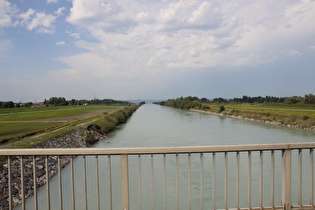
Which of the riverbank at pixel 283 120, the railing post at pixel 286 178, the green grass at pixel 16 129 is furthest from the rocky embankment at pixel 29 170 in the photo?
the riverbank at pixel 283 120

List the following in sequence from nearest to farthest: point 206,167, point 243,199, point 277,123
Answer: point 243,199
point 206,167
point 277,123

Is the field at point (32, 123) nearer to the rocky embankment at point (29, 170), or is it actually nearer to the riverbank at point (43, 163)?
the riverbank at point (43, 163)

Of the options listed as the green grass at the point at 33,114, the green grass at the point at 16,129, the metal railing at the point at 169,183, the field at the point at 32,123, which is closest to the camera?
the metal railing at the point at 169,183

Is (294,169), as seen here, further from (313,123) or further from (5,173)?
(313,123)

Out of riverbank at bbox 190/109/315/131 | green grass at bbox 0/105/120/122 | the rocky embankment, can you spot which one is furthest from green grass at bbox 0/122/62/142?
riverbank at bbox 190/109/315/131

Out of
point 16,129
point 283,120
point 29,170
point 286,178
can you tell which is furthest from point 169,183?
point 283,120

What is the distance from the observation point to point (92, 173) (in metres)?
10.5

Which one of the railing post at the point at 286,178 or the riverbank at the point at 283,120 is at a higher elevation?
the railing post at the point at 286,178

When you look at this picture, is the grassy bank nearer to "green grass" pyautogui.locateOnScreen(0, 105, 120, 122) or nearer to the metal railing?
"green grass" pyautogui.locateOnScreen(0, 105, 120, 122)

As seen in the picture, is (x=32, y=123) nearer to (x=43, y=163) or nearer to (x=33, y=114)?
(x=43, y=163)

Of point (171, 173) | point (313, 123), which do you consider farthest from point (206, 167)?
point (313, 123)

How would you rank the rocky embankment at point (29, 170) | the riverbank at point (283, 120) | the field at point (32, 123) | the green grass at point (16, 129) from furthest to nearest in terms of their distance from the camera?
the riverbank at point (283, 120) < the field at point (32, 123) < the green grass at point (16, 129) < the rocky embankment at point (29, 170)

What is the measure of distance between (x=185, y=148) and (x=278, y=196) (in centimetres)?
681

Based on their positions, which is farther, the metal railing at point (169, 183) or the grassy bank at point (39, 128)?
the grassy bank at point (39, 128)
